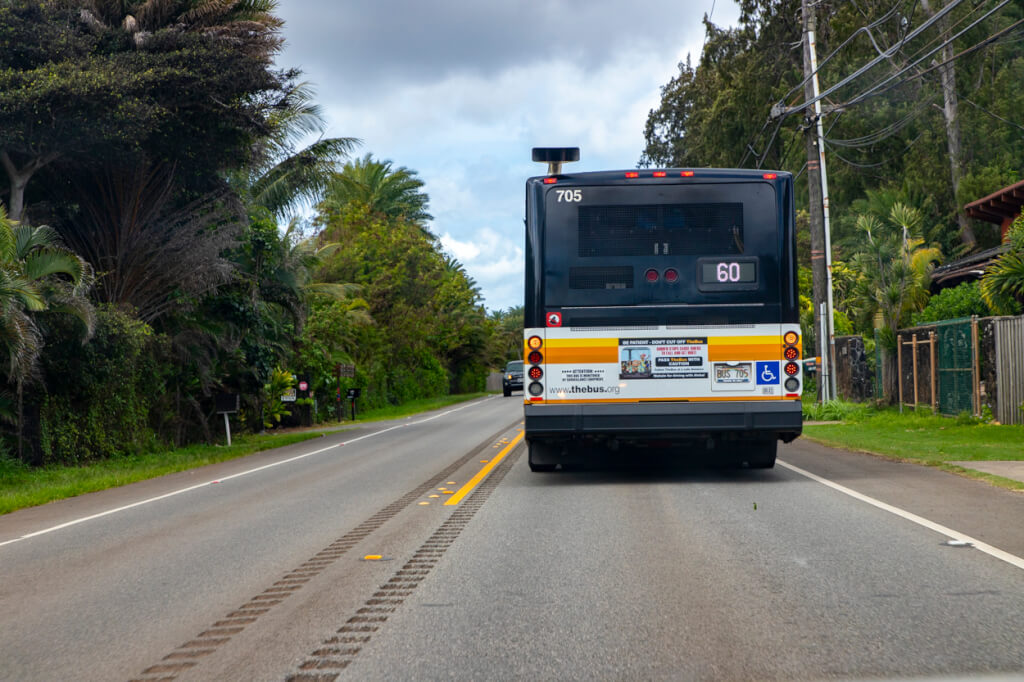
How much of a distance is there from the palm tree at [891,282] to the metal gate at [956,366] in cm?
442

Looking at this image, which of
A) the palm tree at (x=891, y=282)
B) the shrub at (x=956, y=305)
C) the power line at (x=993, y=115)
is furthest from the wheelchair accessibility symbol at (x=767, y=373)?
the power line at (x=993, y=115)

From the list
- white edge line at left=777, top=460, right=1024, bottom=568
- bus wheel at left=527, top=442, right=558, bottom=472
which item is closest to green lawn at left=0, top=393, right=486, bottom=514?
bus wheel at left=527, top=442, right=558, bottom=472

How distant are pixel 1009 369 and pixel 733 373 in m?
10.0

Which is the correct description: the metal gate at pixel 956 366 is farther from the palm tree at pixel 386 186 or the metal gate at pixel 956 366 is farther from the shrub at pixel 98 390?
the palm tree at pixel 386 186

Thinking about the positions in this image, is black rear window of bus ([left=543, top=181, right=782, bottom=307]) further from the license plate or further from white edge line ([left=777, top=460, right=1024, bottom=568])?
white edge line ([left=777, top=460, right=1024, bottom=568])

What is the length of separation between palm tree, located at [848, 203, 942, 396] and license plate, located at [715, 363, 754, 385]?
1671 centimetres

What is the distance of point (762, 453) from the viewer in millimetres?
12664

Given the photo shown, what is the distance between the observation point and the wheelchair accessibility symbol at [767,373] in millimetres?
11469

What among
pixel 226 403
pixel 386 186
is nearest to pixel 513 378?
pixel 386 186

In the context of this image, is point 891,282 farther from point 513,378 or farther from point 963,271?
point 513,378

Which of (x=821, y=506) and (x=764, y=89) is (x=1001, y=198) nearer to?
(x=764, y=89)

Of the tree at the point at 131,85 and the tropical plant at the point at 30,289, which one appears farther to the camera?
the tree at the point at 131,85

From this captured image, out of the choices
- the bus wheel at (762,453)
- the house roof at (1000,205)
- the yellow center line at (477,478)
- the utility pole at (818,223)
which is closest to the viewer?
the yellow center line at (477,478)

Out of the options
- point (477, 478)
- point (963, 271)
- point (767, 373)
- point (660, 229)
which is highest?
point (963, 271)
